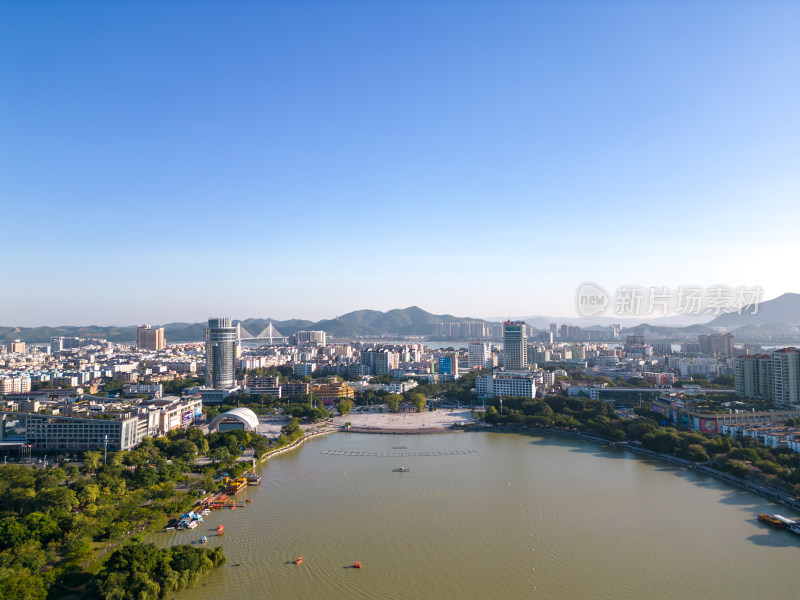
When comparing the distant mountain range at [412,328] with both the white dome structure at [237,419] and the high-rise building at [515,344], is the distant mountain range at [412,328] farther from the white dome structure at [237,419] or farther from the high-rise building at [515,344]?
the white dome structure at [237,419]

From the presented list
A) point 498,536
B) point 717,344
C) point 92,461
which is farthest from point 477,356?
point 498,536

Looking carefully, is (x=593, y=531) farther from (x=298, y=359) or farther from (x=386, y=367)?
(x=298, y=359)

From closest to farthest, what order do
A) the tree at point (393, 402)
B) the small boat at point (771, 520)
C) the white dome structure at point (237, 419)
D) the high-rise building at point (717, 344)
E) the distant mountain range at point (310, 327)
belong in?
1. the small boat at point (771, 520)
2. the white dome structure at point (237, 419)
3. the tree at point (393, 402)
4. the high-rise building at point (717, 344)
5. the distant mountain range at point (310, 327)

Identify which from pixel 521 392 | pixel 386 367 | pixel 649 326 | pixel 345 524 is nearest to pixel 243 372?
pixel 386 367

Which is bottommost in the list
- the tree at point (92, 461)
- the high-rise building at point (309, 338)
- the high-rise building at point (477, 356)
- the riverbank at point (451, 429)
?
the riverbank at point (451, 429)

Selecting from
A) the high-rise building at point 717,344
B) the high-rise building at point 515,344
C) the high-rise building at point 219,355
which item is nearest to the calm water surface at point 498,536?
the high-rise building at point 219,355

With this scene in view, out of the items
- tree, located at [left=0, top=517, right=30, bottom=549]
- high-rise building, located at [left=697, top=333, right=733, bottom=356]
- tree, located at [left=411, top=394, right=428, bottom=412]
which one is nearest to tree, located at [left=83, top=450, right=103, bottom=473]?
tree, located at [left=0, top=517, right=30, bottom=549]
